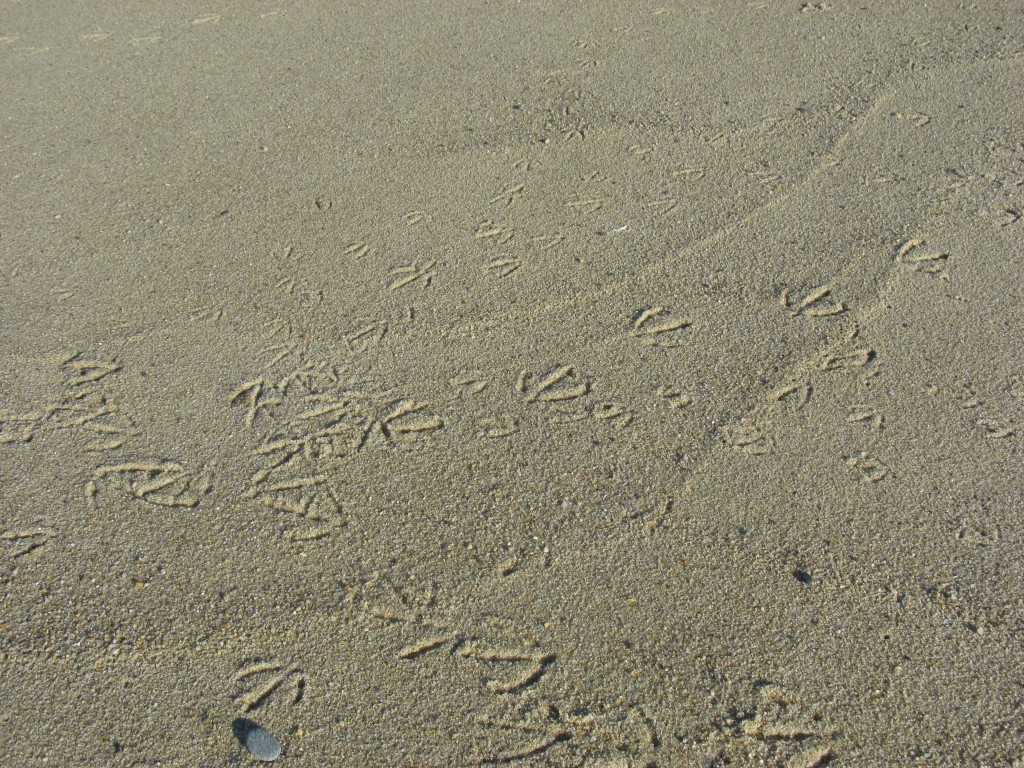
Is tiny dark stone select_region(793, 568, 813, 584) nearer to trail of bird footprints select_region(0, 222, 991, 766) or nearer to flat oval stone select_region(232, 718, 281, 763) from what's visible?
trail of bird footprints select_region(0, 222, 991, 766)

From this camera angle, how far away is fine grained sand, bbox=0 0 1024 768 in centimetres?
258

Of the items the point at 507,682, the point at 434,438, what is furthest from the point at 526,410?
the point at 507,682

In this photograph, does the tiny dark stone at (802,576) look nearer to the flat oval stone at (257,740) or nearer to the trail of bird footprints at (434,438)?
the trail of bird footprints at (434,438)

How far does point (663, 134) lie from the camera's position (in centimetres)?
502

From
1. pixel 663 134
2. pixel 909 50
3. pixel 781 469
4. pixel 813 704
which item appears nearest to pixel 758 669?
pixel 813 704

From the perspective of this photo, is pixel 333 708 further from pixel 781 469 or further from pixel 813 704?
pixel 781 469

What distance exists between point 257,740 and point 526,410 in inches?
56.9

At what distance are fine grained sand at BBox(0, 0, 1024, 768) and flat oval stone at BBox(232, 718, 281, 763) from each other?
0.03m

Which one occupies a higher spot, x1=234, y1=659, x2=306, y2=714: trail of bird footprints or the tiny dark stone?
x1=234, y1=659, x2=306, y2=714: trail of bird footprints

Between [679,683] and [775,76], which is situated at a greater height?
[775,76]

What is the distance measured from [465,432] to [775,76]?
3284 millimetres

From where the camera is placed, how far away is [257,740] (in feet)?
8.14

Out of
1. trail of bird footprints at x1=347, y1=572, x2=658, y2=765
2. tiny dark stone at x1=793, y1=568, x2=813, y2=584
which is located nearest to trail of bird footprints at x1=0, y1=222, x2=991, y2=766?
trail of bird footprints at x1=347, y1=572, x2=658, y2=765

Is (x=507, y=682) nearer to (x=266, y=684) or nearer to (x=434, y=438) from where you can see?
(x=266, y=684)
